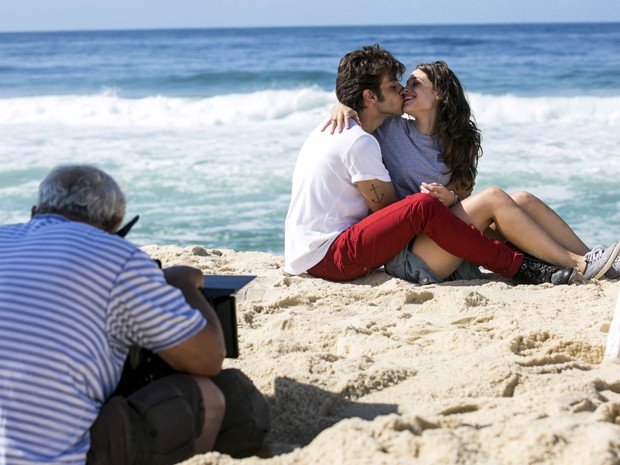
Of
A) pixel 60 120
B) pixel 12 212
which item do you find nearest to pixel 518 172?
pixel 12 212

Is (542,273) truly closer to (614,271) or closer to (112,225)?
(614,271)

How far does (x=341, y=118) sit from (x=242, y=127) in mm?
10665

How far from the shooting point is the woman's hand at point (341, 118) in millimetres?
4523

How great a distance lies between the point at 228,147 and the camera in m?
12.3

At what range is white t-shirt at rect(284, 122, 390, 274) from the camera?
4438mm

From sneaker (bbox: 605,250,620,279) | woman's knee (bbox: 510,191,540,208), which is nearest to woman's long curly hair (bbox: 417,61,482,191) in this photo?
woman's knee (bbox: 510,191,540,208)

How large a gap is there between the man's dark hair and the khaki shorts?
260cm

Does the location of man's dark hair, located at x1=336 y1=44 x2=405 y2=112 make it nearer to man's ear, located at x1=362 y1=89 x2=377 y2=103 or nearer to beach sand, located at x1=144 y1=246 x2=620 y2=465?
man's ear, located at x1=362 y1=89 x2=377 y2=103

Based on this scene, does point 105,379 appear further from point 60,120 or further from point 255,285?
point 60,120

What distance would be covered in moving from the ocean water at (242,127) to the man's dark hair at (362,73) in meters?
1.52

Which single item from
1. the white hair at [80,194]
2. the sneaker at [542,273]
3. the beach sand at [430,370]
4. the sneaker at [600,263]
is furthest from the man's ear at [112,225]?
the sneaker at [600,263]

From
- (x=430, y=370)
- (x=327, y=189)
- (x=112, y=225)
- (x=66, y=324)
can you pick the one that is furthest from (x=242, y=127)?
(x=66, y=324)

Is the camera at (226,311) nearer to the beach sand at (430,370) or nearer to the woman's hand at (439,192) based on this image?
the beach sand at (430,370)

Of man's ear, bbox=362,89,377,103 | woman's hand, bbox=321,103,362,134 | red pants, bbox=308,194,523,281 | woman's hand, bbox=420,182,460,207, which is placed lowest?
red pants, bbox=308,194,523,281
